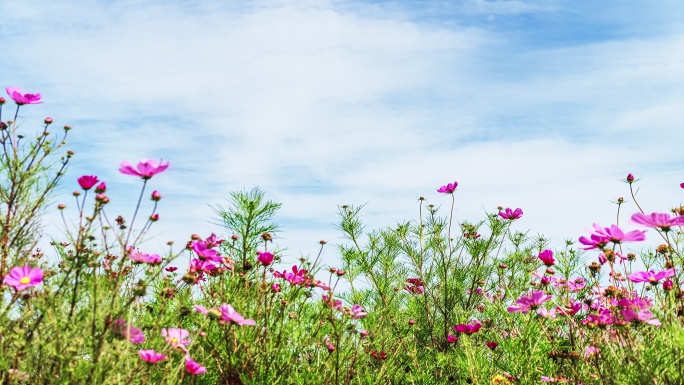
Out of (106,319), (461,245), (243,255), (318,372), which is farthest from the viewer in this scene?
(461,245)

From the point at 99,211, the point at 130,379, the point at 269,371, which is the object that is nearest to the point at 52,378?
the point at 130,379

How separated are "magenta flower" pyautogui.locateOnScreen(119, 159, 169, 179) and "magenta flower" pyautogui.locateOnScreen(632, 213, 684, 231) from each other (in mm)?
1668

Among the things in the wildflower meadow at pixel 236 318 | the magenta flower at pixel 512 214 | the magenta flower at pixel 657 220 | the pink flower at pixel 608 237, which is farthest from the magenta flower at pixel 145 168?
the magenta flower at pixel 512 214

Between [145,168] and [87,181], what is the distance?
8.7 inches

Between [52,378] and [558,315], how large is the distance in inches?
109

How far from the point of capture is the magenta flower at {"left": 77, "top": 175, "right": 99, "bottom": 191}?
6.58 feet

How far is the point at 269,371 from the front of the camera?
8.82ft

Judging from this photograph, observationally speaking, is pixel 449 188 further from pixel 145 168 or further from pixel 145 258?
pixel 145 168

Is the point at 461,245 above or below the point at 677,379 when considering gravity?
above

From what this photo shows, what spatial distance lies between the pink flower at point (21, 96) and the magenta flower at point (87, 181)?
0.86m

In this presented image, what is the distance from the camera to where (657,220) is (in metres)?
2.16

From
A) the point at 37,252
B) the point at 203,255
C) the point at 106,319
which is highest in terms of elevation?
the point at 37,252

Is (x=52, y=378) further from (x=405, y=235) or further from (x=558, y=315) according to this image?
(x=405, y=235)

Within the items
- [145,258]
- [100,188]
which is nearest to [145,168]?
[100,188]
